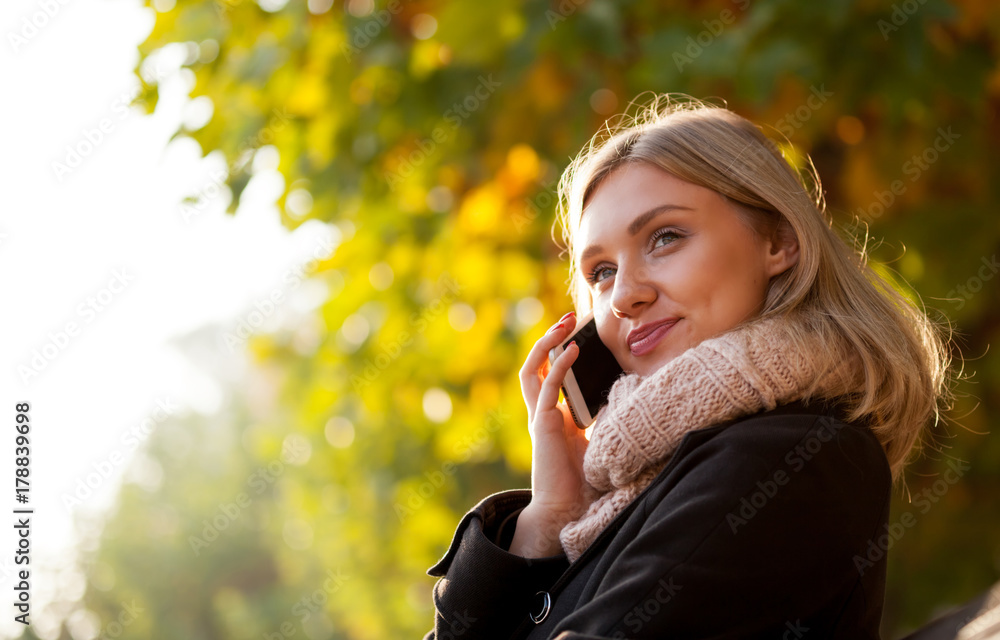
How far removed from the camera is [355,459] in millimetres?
5449

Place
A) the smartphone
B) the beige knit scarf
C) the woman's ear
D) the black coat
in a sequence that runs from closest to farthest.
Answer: the black coat < the beige knit scarf < the woman's ear < the smartphone

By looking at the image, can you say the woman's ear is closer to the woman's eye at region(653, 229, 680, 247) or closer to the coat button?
the woman's eye at region(653, 229, 680, 247)

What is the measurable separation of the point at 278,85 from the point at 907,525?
9.78ft

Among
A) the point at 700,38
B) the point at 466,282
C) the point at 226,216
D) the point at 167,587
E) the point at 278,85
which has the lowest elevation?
the point at 167,587

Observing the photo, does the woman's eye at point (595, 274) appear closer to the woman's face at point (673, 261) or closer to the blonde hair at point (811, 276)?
the woman's face at point (673, 261)

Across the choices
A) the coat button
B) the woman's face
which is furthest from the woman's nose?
→ the coat button

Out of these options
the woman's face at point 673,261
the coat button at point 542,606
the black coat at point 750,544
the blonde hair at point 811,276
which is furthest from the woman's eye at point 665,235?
the coat button at point 542,606

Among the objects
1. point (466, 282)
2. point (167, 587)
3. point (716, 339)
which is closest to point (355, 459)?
point (466, 282)

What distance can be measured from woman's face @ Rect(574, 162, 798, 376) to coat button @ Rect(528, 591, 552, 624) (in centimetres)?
45

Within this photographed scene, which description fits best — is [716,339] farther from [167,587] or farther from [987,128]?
[167,587]

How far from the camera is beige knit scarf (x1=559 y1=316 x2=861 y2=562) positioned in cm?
151

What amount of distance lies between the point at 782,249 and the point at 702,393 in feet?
1.47

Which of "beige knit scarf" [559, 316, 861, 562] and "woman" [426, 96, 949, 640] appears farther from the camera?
"beige knit scarf" [559, 316, 861, 562]

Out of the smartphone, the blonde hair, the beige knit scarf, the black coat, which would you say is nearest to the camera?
the black coat
